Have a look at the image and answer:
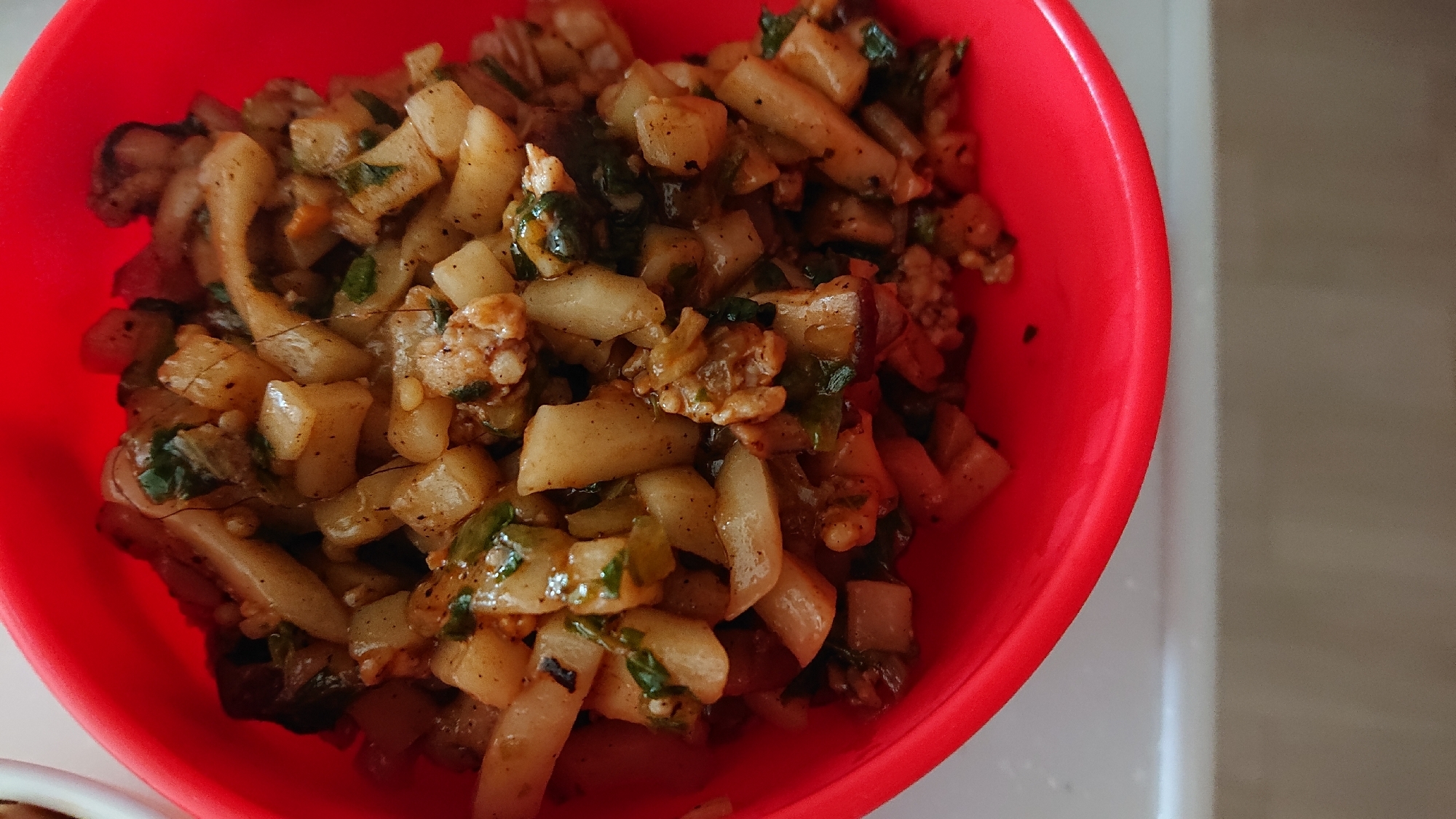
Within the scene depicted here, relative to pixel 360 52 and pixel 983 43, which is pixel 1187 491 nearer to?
pixel 983 43

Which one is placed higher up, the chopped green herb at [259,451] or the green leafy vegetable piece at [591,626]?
the chopped green herb at [259,451]

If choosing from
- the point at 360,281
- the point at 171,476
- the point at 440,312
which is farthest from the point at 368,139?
the point at 171,476

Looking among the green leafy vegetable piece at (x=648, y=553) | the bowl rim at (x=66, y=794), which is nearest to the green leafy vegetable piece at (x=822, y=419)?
the green leafy vegetable piece at (x=648, y=553)

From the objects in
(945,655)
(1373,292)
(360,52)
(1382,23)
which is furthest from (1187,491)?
(360,52)

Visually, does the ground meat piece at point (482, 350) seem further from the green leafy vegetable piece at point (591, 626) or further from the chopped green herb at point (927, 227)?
the chopped green herb at point (927, 227)

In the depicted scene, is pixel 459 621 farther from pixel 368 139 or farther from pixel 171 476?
pixel 368 139

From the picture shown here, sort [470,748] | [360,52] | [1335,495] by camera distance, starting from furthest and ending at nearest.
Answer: [1335,495] < [360,52] < [470,748]

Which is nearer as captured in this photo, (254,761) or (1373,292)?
(254,761)
